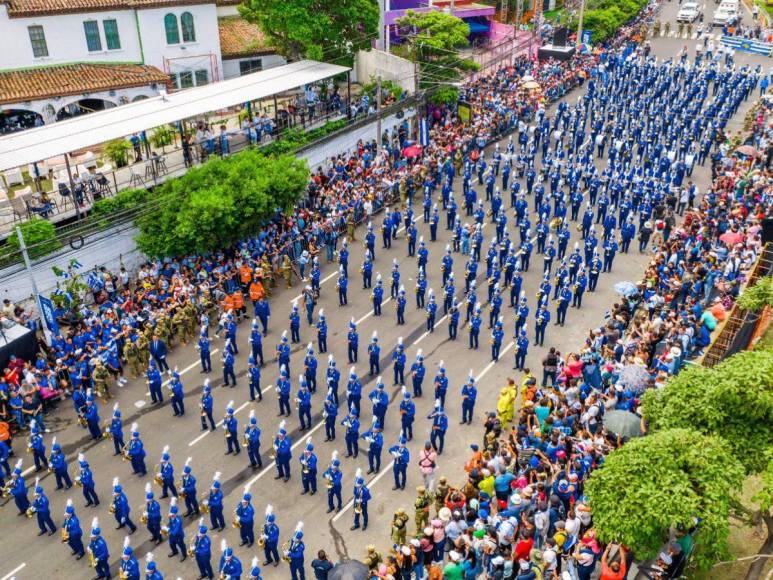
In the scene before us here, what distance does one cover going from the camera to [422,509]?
1392 cm

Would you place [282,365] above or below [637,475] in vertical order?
below

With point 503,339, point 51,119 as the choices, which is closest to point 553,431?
point 503,339

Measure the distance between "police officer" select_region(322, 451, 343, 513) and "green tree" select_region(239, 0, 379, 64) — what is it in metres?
22.0

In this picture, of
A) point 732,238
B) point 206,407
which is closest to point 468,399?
point 206,407

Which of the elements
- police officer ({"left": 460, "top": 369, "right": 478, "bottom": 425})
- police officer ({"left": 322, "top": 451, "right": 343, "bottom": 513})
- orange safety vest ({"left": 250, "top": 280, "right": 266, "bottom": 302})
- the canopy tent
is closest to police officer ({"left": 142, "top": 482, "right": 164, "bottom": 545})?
police officer ({"left": 322, "top": 451, "right": 343, "bottom": 513})

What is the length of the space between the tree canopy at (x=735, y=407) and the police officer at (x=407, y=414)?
20.8 ft

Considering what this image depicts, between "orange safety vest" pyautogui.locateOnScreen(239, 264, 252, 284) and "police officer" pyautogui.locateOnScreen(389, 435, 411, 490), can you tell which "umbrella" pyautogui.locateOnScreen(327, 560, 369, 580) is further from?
"orange safety vest" pyautogui.locateOnScreen(239, 264, 252, 284)

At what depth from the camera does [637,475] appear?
401 inches

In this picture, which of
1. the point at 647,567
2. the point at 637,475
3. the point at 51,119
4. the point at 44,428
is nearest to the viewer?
the point at 637,475

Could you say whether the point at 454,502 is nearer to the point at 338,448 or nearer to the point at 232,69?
the point at 338,448

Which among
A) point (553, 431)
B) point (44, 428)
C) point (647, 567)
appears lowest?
point (44, 428)

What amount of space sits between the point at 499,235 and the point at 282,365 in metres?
9.84

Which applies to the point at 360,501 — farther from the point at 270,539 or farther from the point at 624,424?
the point at 624,424

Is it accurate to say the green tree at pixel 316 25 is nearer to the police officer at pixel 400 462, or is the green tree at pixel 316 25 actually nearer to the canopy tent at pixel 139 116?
the canopy tent at pixel 139 116
